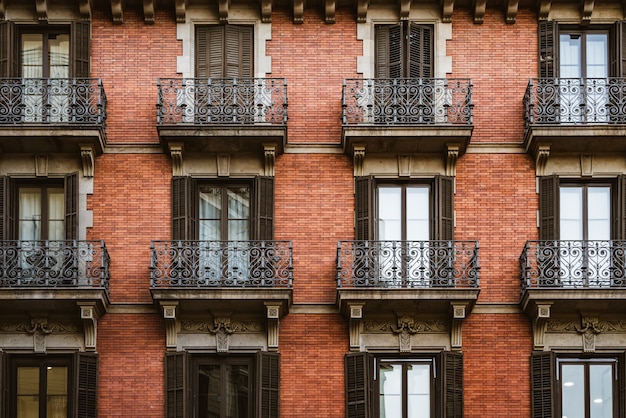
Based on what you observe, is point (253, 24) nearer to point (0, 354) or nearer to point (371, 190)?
point (371, 190)

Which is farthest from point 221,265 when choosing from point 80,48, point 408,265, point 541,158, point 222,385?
point 541,158

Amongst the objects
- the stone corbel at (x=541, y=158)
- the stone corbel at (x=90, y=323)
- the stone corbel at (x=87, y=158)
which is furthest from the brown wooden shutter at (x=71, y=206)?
the stone corbel at (x=541, y=158)

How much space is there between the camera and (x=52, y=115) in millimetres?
28469

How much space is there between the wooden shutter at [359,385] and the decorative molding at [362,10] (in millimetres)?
6885

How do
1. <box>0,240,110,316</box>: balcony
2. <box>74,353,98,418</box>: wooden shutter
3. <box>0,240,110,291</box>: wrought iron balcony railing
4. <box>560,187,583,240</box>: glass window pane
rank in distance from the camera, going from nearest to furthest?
<box>0,240,110,316</box>: balcony, <box>74,353,98,418</box>: wooden shutter, <box>0,240,110,291</box>: wrought iron balcony railing, <box>560,187,583,240</box>: glass window pane

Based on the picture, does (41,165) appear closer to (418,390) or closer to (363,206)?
(363,206)

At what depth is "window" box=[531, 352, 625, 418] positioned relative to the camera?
27.3 m

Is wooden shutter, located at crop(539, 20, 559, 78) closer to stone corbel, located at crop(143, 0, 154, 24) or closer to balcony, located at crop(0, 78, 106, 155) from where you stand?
stone corbel, located at crop(143, 0, 154, 24)

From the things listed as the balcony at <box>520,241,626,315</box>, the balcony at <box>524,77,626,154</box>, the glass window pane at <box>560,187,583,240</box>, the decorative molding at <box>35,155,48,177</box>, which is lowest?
the balcony at <box>520,241,626,315</box>

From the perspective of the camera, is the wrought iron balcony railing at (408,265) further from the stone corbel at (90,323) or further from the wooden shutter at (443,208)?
the stone corbel at (90,323)

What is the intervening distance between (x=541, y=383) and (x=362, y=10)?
827 centimetres

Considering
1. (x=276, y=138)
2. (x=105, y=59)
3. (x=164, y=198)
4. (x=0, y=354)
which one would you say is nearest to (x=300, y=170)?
(x=276, y=138)

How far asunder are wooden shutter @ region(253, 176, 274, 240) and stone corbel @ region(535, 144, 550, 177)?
5.22 m

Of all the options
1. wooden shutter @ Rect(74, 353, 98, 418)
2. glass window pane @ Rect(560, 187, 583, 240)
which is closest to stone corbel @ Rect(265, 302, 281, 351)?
wooden shutter @ Rect(74, 353, 98, 418)
